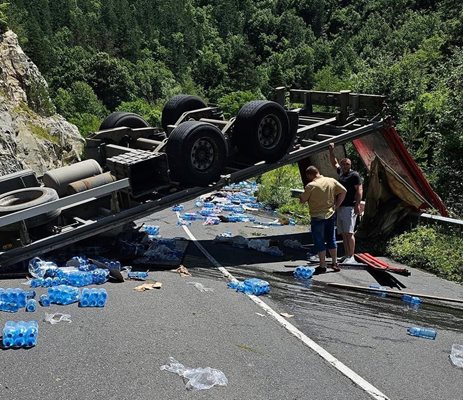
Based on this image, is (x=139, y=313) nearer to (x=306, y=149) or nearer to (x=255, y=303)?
(x=255, y=303)

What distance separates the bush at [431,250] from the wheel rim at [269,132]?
2921 millimetres

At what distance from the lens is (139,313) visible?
5.86m

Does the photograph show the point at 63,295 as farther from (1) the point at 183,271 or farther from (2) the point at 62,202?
(1) the point at 183,271

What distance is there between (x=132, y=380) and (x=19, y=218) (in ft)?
10.8

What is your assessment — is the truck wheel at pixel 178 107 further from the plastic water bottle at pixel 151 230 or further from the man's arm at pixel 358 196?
the man's arm at pixel 358 196

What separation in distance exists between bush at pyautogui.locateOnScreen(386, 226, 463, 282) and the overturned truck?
2159 mm

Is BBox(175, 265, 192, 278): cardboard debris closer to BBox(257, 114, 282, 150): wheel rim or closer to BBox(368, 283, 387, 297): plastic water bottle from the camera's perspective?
BBox(257, 114, 282, 150): wheel rim

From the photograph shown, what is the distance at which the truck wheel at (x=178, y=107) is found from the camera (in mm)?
10516

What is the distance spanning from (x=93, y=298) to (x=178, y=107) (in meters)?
5.42

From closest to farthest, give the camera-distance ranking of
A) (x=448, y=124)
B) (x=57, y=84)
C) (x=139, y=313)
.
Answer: (x=139, y=313) → (x=448, y=124) → (x=57, y=84)

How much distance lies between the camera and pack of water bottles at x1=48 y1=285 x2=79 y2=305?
600 centimetres

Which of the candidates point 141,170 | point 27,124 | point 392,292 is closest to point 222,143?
point 141,170

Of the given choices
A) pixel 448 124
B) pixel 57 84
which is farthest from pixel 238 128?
pixel 57 84

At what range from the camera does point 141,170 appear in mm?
8141
